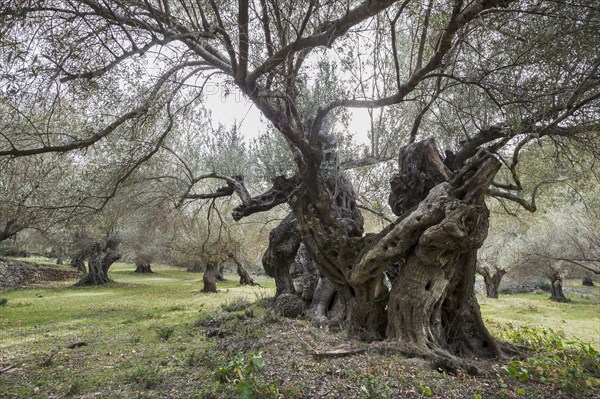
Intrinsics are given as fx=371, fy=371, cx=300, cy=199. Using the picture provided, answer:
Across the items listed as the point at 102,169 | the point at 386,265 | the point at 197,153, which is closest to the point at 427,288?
the point at 386,265

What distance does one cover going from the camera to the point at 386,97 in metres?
6.80

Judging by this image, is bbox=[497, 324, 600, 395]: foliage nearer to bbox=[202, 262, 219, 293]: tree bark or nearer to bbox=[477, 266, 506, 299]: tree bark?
bbox=[202, 262, 219, 293]: tree bark

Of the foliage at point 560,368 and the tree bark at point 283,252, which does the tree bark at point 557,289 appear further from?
the tree bark at point 283,252

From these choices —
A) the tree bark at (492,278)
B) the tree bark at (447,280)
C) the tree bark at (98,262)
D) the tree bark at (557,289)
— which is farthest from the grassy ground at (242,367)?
the tree bark at (557,289)

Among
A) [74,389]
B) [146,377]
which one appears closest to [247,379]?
[146,377]

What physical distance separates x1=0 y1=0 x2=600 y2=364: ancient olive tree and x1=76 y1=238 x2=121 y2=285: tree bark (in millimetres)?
20974

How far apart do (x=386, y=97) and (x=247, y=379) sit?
5.17 m

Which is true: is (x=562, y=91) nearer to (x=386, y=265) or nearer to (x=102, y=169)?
(x=386, y=265)

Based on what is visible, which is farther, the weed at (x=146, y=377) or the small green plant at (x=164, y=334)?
the small green plant at (x=164, y=334)

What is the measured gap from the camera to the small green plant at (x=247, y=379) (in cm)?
Answer: 398

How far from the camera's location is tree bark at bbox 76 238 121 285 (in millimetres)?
26172

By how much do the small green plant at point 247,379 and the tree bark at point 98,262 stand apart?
24493mm

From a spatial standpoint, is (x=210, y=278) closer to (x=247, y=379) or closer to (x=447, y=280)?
(x=447, y=280)

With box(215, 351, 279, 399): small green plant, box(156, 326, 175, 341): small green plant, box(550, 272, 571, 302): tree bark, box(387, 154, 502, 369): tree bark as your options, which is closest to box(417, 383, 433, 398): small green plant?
box(387, 154, 502, 369): tree bark
